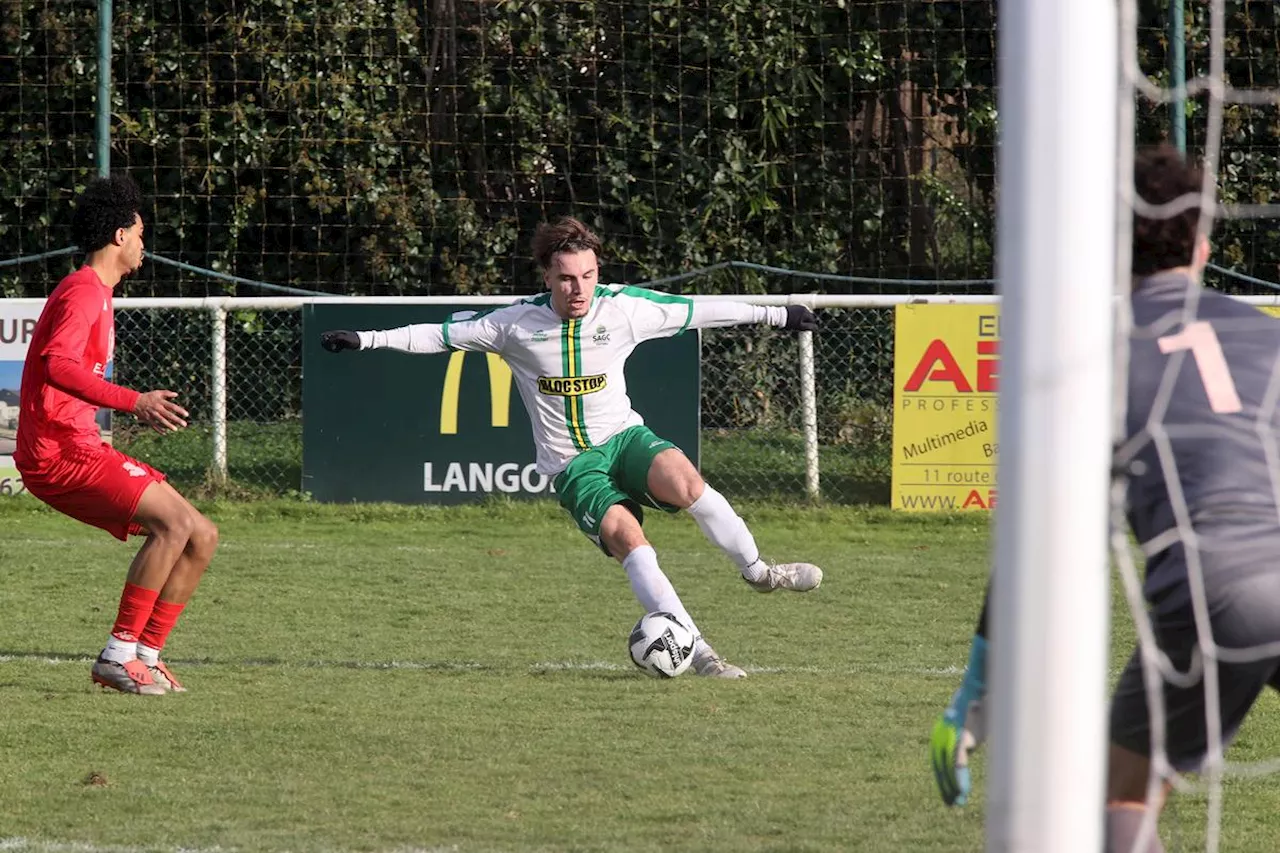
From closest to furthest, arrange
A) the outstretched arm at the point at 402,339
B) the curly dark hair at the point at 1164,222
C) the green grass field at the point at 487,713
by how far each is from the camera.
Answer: the curly dark hair at the point at 1164,222
the green grass field at the point at 487,713
the outstretched arm at the point at 402,339

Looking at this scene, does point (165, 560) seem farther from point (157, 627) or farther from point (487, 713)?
point (487, 713)

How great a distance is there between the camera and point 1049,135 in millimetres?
2836

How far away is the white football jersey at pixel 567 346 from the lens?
7262 millimetres

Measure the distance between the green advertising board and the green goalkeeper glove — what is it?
8.34m

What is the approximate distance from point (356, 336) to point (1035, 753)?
466 centimetres

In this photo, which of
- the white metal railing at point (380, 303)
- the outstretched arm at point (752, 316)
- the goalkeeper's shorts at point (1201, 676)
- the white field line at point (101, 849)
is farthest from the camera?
the white metal railing at point (380, 303)

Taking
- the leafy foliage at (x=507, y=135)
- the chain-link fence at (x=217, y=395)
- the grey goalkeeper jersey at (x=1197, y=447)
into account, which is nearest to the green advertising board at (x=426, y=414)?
the chain-link fence at (x=217, y=395)

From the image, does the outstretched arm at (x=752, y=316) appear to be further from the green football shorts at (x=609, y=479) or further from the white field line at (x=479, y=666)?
the white field line at (x=479, y=666)

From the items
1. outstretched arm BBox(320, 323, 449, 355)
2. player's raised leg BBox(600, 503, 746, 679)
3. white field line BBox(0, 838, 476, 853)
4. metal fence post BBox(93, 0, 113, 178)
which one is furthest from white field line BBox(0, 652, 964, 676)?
→ metal fence post BBox(93, 0, 113, 178)

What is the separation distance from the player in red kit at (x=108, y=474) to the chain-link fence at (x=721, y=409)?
5.45 metres

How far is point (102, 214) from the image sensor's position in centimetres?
662

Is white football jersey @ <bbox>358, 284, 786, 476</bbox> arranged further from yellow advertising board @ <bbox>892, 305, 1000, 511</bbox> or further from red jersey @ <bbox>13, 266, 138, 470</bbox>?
yellow advertising board @ <bbox>892, 305, 1000, 511</bbox>

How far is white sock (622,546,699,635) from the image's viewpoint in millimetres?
6789

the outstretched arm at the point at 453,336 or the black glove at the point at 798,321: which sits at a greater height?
the black glove at the point at 798,321
